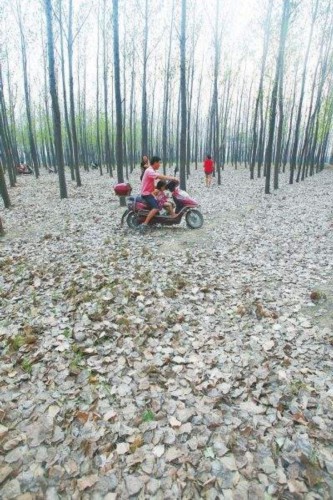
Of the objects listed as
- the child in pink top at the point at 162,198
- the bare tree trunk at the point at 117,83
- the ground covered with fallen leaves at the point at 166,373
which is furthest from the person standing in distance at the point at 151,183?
the bare tree trunk at the point at 117,83

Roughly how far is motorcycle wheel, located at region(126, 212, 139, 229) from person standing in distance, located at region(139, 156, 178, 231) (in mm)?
273

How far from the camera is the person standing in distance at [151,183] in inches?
344

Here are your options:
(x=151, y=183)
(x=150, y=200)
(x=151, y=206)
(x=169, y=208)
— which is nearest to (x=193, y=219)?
(x=169, y=208)

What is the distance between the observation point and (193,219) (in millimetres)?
10164

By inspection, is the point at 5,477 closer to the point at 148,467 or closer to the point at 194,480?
the point at 148,467

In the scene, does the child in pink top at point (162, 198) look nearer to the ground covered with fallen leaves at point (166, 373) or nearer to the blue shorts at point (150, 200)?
the blue shorts at point (150, 200)

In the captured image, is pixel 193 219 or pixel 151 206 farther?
pixel 193 219

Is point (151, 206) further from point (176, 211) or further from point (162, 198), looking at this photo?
point (176, 211)

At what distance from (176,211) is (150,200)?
38.9 inches

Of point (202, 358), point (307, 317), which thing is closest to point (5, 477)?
point (202, 358)

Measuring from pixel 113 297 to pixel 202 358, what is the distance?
2159 mm

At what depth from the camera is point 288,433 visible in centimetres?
302

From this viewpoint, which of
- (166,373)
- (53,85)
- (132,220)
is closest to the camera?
(166,373)

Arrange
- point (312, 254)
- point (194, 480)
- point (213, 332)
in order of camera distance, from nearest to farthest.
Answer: point (194, 480), point (213, 332), point (312, 254)
